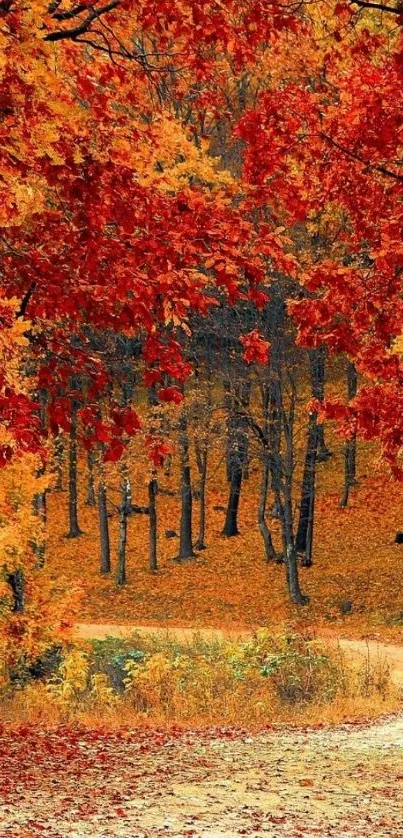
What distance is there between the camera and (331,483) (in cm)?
3903

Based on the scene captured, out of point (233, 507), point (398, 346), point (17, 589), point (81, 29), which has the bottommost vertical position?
point (17, 589)

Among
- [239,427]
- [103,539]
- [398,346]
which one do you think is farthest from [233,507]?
[398,346]

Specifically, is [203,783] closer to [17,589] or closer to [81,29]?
[81,29]

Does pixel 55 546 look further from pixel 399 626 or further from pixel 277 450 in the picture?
pixel 399 626

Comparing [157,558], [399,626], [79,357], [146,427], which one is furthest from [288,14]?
[157,558]

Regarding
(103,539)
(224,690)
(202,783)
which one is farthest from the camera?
(103,539)

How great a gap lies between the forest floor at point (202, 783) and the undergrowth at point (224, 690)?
4.91 ft

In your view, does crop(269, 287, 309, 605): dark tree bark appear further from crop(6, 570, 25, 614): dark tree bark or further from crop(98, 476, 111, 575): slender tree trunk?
crop(6, 570, 25, 614): dark tree bark

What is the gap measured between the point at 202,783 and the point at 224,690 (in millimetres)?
6306

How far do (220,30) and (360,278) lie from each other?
3208 mm

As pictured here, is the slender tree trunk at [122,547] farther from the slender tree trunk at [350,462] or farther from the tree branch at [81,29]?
the tree branch at [81,29]

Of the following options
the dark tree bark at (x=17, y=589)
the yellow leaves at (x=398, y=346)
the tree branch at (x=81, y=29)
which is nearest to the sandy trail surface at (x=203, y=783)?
the dark tree bark at (x=17, y=589)

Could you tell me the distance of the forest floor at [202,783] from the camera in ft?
25.9

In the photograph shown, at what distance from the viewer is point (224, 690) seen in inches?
626
